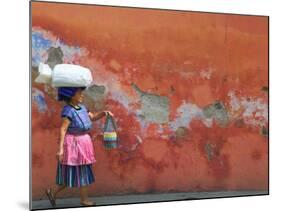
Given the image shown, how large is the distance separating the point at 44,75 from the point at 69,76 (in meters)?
0.26

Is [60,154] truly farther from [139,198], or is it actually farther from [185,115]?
[185,115]

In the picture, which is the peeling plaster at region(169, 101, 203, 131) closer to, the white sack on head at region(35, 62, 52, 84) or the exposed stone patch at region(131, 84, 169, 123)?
the exposed stone patch at region(131, 84, 169, 123)

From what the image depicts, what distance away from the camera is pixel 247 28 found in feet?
23.9

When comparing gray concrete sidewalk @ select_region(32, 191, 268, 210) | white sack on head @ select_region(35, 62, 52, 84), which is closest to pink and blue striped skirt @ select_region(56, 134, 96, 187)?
gray concrete sidewalk @ select_region(32, 191, 268, 210)

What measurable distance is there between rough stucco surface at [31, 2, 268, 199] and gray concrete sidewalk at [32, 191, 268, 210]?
0.22ft

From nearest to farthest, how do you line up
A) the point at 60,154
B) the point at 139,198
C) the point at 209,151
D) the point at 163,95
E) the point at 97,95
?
the point at 60,154 → the point at 97,95 → the point at 139,198 → the point at 163,95 → the point at 209,151

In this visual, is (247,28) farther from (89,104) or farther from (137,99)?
(89,104)

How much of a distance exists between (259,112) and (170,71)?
1.20 metres

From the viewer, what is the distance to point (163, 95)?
22.7 feet

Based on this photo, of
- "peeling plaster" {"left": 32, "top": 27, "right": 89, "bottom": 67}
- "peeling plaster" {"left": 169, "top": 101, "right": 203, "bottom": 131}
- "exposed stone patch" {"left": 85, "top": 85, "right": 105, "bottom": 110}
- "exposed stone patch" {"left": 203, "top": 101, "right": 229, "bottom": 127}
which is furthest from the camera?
"exposed stone patch" {"left": 203, "top": 101, "right": 229, "bottom": 127}

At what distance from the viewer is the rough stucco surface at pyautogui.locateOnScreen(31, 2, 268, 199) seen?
6531mm

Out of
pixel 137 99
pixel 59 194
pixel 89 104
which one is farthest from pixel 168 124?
pixel 59 194

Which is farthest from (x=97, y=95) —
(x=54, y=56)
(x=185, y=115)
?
(x=185, y=115)

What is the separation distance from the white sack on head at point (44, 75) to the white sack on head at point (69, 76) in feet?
0.22
